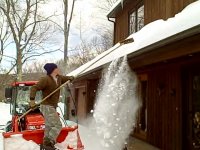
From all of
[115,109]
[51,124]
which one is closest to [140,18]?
[115,109]

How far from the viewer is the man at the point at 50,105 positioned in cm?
647

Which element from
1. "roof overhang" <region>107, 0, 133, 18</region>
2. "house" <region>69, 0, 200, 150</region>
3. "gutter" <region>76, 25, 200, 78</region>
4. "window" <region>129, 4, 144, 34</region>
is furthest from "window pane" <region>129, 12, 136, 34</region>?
"gutter" <region>76, 25, 200, 78</region>

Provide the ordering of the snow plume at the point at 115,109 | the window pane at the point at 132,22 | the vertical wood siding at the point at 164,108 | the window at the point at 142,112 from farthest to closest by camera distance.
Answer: the window pane at the point at 132,22 < the window at the point at 142,112 < the vertical wood siding at the point at 164,108 < the snow plume at the point at 115,109

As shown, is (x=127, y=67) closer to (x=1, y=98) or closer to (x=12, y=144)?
(x=12, y=144)

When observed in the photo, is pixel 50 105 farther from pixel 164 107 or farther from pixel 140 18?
pixel 140 18

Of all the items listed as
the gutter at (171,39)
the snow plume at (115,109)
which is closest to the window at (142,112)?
the snow plume at (115,109)

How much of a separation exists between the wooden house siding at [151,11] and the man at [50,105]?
4670 millimetres

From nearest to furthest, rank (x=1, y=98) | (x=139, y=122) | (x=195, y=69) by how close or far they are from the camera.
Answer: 1. (x=195, y=69)
2. (x=139, y=122)
3. (x=1, y=98)

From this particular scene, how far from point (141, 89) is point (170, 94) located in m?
2.93

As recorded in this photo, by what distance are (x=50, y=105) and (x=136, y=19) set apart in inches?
347

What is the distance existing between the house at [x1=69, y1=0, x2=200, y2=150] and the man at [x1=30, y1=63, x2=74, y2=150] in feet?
5.72

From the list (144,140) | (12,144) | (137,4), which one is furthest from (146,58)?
(137,4)

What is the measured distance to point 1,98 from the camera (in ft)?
150

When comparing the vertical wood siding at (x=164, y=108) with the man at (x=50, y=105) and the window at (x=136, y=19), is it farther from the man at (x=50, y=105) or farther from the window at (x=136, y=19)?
the man at (x=50, y=105)
